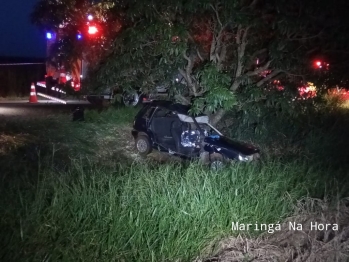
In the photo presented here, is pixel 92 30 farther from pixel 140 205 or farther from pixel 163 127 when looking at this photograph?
pixel 140 205

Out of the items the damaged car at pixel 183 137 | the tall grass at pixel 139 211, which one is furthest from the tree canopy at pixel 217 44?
the tall grass at pixel 139 211

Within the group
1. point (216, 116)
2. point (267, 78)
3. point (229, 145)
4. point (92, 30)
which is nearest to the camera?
point (229, 145)

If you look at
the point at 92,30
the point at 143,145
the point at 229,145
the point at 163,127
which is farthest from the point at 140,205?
the point at 92,30

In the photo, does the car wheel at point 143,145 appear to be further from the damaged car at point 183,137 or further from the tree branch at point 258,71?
the tree branch at point 258,71

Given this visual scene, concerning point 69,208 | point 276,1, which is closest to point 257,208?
point 69,208

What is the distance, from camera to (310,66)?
12.8 meters

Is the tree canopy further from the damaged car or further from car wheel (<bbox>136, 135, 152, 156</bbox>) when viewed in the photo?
car wheel (<bbox>136, 135, 152, 156</bbox>)

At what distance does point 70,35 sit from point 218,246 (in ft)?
43.5

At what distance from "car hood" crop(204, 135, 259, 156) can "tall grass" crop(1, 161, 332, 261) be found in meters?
3.42

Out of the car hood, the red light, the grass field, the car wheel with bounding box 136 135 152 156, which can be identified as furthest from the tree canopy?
the grass field

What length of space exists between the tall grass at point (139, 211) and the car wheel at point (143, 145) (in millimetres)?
4886

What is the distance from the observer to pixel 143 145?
1342cm

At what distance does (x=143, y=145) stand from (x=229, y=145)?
8.00ft

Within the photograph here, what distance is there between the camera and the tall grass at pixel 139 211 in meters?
5.79
